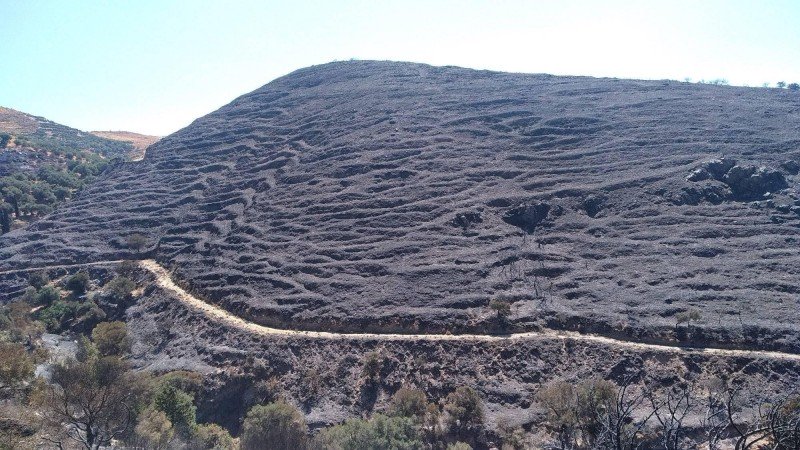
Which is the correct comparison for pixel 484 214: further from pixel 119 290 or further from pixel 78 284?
pixel 78 284

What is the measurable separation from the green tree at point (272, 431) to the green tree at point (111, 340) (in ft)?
45.1

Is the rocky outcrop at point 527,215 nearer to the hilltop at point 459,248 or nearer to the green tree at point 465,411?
the hilltop at point 459,248

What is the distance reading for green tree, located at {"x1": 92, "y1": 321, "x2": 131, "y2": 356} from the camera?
94.7 ft

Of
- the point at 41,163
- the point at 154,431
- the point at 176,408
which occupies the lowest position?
the point at 176,408

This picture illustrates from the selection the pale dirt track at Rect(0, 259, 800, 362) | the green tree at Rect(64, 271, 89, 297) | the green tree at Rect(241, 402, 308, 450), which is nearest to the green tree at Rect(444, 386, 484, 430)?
the pale dirt track at Rect(0, 259, 800, 362)

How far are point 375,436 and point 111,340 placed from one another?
19609mm

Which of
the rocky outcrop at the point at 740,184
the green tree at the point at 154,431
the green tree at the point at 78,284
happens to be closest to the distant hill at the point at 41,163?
the green tree at the point at 78,284

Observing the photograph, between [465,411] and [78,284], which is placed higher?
[78,284]

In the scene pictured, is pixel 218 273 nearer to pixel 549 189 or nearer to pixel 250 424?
pixel 250 424

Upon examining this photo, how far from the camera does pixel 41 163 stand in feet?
211

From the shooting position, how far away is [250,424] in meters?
19.9

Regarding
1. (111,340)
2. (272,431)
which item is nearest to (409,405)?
(272,431)

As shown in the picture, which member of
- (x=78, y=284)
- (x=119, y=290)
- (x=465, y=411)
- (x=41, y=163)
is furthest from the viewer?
(x=41, y=163)

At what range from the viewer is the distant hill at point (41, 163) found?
52.3 metres
